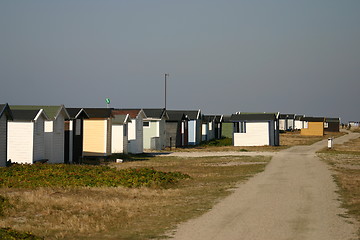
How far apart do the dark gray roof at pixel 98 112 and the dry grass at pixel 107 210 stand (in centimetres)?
1807

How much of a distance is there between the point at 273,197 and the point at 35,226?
811 cm

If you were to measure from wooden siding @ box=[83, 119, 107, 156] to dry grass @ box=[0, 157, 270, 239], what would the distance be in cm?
1793

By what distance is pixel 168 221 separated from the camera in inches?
530

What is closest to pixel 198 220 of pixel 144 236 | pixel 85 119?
pixel 144 236

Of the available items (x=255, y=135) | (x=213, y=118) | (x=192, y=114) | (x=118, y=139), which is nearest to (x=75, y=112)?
(x=118, y=139)

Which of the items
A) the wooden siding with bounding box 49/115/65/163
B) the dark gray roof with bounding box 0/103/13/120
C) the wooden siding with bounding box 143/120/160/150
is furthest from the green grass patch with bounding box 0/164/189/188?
the wooden siding with bounding box 143/120/160/150

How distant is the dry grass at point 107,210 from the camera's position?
40.4ft

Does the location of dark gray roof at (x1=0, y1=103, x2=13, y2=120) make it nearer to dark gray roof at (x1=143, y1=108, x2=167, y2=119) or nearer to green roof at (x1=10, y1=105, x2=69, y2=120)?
green roof at (x1=10, y1=105, x2=69, y2=120)

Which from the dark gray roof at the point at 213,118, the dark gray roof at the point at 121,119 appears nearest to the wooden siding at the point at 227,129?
the dark gray roof at the point at 213,118

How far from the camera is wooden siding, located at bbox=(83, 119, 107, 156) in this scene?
3988 cm

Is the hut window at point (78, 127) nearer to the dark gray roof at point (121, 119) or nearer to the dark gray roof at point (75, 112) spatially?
the dark gray roof at point (75, 112)

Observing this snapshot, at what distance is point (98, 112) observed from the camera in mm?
39969

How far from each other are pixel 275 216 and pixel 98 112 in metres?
27.5

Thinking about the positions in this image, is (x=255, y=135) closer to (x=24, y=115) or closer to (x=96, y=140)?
(x=96, y=140)
